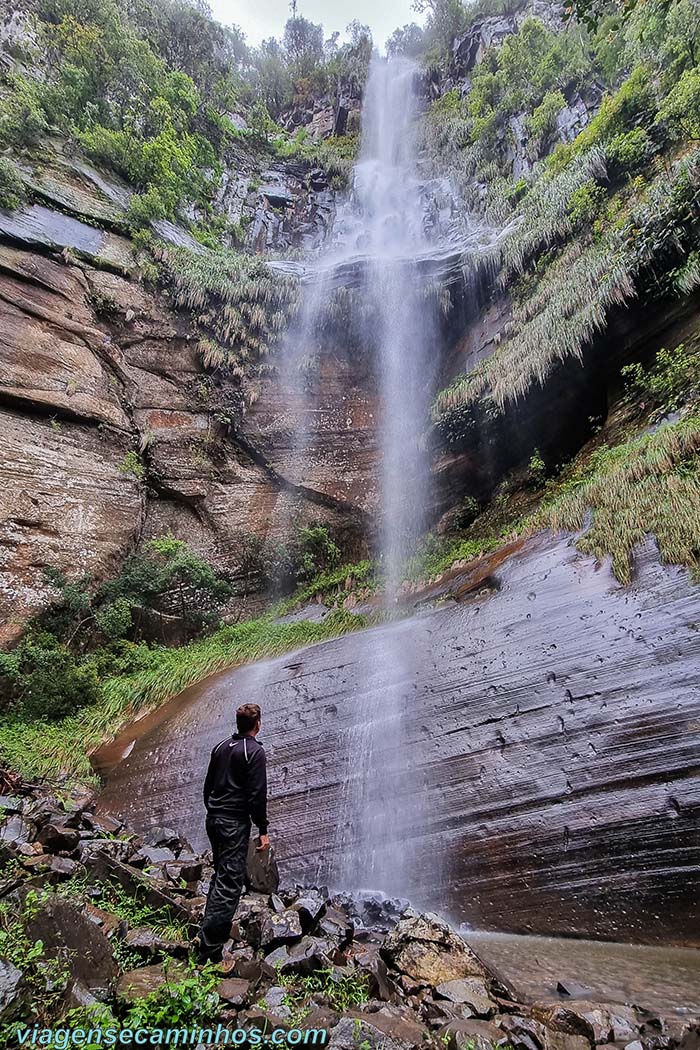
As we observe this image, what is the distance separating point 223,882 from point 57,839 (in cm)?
157

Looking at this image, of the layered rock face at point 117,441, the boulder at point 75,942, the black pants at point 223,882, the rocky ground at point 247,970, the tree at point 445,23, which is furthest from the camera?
the tree at point 445,23

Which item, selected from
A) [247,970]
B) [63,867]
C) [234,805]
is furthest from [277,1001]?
[63,867]

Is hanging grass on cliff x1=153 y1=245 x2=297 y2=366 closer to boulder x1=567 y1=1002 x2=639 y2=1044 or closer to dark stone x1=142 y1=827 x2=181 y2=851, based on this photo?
dark stone x1=142 y1=827 x2=181 y2=851

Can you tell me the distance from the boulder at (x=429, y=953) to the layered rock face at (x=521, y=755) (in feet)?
3.43

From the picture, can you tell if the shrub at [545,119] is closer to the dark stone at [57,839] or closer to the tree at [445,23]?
the tree at [445,23]

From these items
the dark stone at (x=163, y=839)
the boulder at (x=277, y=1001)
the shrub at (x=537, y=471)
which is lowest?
the boulder at (x=277, y=1001)

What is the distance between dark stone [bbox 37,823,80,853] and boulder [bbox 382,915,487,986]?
224cm

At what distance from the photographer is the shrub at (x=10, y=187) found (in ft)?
35.7

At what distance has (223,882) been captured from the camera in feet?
9.11

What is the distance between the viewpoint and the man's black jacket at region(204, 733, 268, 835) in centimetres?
294

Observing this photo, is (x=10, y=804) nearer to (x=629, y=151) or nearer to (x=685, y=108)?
(x=629, y=151)

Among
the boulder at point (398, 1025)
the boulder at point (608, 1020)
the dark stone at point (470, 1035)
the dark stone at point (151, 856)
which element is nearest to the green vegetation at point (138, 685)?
the dark stone at point (151, 856)

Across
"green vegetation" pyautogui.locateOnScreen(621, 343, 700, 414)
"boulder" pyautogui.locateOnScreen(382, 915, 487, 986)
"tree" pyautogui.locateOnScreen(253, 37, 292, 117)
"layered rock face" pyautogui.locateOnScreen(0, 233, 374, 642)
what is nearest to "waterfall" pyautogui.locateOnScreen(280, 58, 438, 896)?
"layered rock face" pyautogui.locateOnScreen(0, 233, 374, 642)

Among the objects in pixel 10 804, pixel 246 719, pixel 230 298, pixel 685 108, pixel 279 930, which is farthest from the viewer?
pixel 230 298
